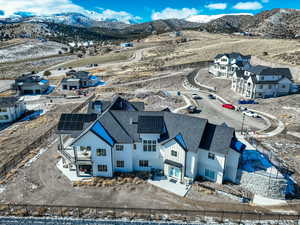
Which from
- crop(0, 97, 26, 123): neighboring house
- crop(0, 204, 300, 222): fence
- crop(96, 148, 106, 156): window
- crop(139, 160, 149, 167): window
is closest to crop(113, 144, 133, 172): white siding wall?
crop(139, 160, 149, 167): window

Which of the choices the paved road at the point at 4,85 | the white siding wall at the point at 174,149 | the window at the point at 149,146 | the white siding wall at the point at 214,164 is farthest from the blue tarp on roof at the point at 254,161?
the paved road at the point at 4,85

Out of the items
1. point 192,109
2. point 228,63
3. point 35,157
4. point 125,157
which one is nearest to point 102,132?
point 125,157

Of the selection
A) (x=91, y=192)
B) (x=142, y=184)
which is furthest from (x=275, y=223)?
(x=91, y=192)

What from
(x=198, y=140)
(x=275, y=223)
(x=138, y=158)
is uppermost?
(x=198, y=140)

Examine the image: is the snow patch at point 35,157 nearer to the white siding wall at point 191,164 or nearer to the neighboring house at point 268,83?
the white siding wall at point 191,164

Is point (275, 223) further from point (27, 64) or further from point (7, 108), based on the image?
point (27, 64)
